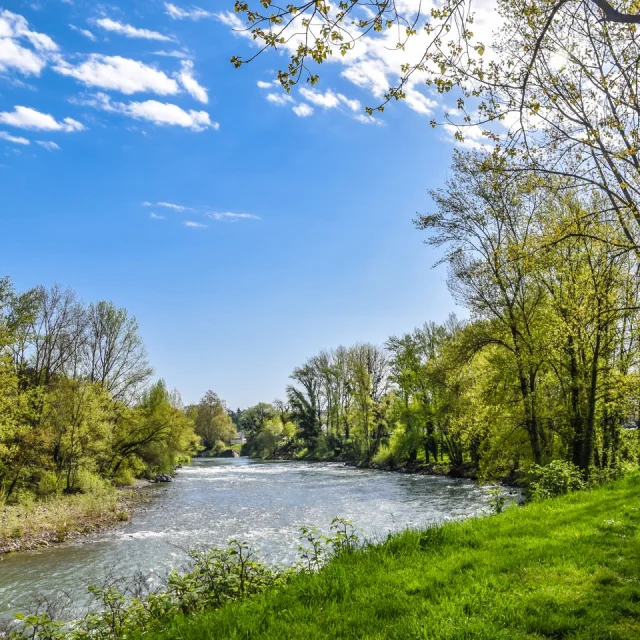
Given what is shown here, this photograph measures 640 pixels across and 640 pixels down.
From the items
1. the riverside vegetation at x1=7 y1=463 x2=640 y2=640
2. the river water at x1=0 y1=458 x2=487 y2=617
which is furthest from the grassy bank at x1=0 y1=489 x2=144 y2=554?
the riverside vegetation at x1=7 y1=463 x2=640 y2=640

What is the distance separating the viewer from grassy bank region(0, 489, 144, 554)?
16.5m

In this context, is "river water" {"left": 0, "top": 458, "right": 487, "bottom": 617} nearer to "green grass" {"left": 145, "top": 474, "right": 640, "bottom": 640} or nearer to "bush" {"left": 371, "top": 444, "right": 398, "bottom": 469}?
"green grass" {"left": 145, "top": 474, "right": 640, "bottom": 640}

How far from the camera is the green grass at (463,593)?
4184mm

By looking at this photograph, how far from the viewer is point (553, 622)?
165 inches

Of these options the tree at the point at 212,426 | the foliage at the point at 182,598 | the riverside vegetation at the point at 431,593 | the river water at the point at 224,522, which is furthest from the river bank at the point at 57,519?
the tree at the point at 212,426

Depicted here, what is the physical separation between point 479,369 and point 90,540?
15.9 metres

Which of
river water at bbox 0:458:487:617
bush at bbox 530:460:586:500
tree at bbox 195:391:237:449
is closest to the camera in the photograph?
bush at bbox 530:460:586:500

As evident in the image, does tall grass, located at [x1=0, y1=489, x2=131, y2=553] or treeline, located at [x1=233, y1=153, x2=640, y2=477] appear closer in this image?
treeline, located at [x1=233, y1=153, x2=640, y2=477]

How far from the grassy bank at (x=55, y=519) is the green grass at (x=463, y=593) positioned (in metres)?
14.8

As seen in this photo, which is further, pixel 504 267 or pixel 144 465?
pixel 144 465

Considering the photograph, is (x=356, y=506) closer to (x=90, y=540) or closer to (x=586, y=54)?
(x=90, y=540)

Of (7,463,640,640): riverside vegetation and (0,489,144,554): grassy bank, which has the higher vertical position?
(7,463,640,640): riverside vegetation

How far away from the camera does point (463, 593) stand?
Answer: 4875mm

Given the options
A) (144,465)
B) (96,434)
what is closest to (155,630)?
(96,434)
